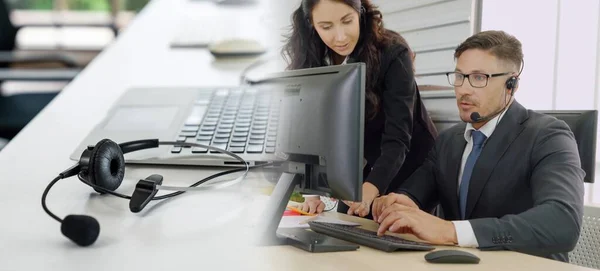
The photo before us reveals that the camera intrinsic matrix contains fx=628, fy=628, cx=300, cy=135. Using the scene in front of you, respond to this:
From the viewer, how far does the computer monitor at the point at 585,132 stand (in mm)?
1067

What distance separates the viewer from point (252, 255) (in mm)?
613

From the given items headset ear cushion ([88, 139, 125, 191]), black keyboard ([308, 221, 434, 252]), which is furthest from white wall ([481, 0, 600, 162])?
headset ear cushion ([88, 139, 125, 191])

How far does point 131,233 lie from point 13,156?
470 mm

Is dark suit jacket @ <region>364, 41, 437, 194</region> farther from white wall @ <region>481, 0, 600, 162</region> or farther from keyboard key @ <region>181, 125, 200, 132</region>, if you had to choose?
keyboard key @ <region>181, 125, 200, 132</region>

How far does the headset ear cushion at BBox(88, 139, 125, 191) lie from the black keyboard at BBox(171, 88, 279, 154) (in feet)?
0.54

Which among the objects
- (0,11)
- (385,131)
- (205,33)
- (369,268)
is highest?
(0,11)

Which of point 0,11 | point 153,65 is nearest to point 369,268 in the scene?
point 153,65

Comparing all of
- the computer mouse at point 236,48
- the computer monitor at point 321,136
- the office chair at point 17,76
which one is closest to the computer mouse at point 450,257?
the computer monitor at point 321,136

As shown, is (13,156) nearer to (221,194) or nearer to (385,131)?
(221,194)

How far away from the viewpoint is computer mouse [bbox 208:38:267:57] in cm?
162

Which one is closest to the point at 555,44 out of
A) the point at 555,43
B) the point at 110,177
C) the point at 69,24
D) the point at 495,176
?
the point at 555,43

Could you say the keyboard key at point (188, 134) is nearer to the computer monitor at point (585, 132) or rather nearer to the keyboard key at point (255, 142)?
the keyboard key at point (255, 142)

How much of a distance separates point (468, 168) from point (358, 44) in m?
0.30

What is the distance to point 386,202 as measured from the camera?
109 centimetres
